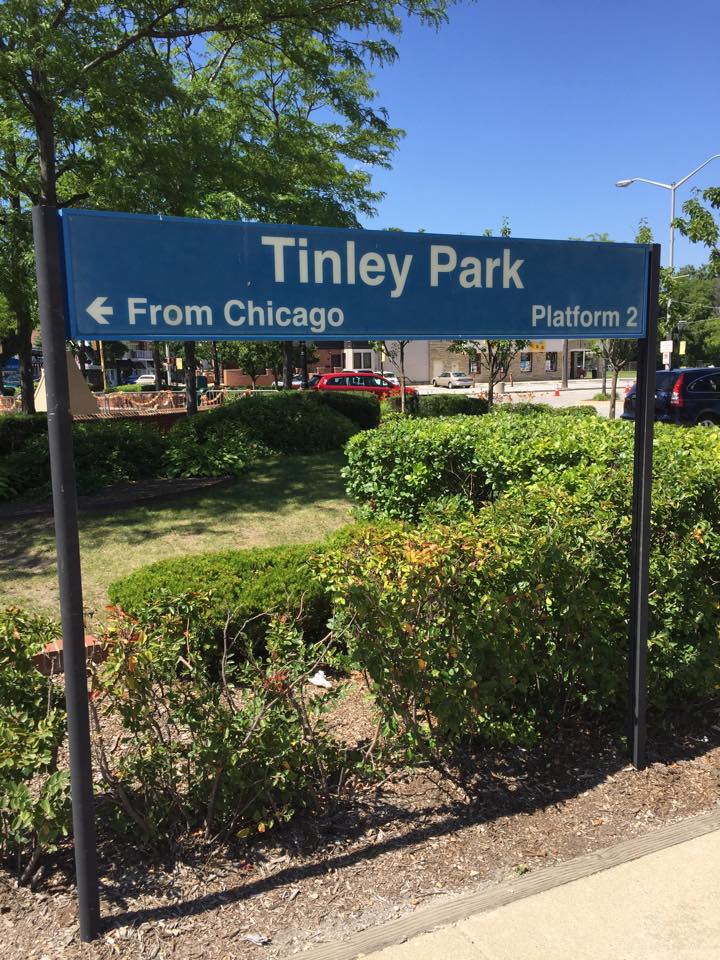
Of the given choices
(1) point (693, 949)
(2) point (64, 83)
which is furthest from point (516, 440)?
(2) point (64, 83)

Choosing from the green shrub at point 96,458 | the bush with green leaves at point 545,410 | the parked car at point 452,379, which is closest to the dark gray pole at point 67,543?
the bush with green leaves at point 545,410

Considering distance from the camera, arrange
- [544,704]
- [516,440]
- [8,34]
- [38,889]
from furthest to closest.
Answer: [8,34] → [516,440] → [544,704] → [38,889]

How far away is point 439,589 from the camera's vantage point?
3.20m

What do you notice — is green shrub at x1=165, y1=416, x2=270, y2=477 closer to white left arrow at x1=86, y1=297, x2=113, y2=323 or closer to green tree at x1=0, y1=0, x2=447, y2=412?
green tree at x1=0, y1=0, x2=447, y2=412

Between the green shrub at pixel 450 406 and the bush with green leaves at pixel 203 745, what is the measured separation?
19.2 m

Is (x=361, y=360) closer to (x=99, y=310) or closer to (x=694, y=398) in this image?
(x=694, y=398)

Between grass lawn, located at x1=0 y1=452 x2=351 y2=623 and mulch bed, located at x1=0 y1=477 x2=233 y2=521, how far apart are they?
8.8 inches

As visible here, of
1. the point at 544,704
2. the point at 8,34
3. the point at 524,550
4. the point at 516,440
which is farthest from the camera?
the point at 8,34

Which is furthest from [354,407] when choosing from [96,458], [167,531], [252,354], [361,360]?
[361,360]

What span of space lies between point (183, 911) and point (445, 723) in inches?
49.0

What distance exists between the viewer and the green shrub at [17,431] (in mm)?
11492

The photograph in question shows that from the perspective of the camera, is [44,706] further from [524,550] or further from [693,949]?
[693,949]

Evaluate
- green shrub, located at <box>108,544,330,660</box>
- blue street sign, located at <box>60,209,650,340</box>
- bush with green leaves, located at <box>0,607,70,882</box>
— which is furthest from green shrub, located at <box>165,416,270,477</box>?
blue street sign, located at <box>60,209,650,340</box>

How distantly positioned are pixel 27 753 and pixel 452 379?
53648 millimetres
